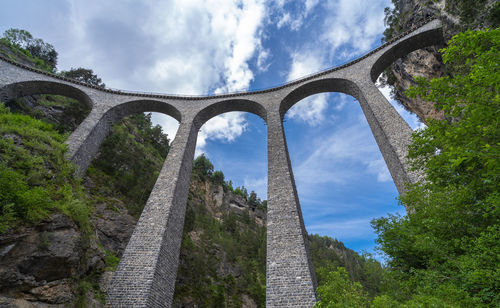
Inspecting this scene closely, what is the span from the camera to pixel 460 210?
6262mm

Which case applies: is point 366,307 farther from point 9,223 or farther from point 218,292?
point 218,292

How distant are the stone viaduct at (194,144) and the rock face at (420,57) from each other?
2.74ft

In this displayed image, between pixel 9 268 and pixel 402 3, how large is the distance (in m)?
25.2

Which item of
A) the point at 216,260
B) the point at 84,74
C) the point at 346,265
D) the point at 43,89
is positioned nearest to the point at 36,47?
the point at 84,74

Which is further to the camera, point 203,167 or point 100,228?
point 203,167

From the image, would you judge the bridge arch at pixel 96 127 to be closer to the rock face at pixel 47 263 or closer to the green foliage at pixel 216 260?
the rock face at pixel 47 263

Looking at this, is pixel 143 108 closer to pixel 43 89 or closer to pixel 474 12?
pixel 43 89

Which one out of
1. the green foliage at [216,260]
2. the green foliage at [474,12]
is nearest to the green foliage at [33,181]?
the green foliage at [216,260]

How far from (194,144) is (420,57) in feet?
50.0

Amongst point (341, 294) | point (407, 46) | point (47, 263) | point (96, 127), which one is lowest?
point (341, 294)

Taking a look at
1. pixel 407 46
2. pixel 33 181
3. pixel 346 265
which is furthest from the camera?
pixel 346 265

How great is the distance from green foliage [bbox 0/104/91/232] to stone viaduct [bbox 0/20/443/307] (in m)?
2.79

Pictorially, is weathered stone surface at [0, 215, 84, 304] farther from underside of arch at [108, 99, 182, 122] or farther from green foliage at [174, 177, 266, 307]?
underside of arch at [108, 99, 182, 122]

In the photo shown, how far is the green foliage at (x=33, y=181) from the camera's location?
6.34 metres
